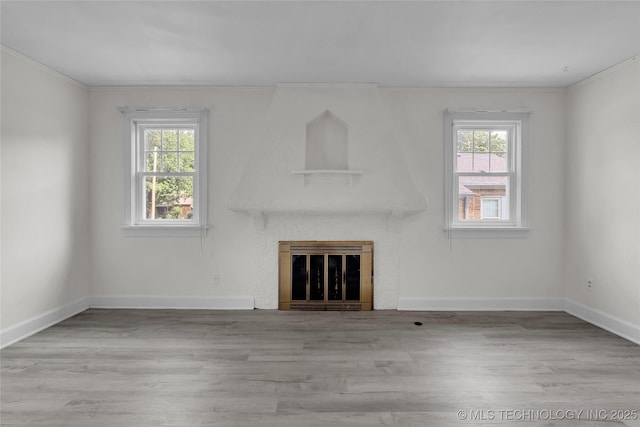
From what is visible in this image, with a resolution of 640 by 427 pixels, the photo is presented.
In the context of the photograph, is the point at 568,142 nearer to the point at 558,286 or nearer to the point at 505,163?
the point at 505,163

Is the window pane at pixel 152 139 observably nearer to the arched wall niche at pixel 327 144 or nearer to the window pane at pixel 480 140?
the arched wall niche at pixel 327 144

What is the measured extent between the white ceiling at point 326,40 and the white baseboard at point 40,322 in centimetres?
237

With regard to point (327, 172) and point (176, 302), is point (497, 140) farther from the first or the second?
point (176, 302)

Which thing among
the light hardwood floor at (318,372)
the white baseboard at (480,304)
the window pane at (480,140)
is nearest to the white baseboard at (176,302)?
the light hardwood floor at (318,372)

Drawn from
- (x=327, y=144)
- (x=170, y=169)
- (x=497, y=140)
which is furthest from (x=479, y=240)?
(x=170, y=169)

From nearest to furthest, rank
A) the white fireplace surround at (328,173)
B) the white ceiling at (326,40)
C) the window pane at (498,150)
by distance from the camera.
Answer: the white ceiling at (326,40) < the white fireplace surround at (328,173) < the window pane at (498,150)

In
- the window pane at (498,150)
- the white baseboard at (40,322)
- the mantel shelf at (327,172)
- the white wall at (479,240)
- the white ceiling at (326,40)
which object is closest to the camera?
the white ceiling at (326,40)

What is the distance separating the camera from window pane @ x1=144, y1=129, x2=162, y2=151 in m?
4.54

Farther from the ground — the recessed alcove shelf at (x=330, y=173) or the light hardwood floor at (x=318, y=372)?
the recessed alcove shelf at (x=330, y=173)

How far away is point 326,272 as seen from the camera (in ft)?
14.6

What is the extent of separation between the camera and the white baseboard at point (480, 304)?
4410 mm

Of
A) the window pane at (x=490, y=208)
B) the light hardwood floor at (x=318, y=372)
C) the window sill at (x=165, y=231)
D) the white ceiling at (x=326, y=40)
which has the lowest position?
the light hardwood floor at (x=318, y=372)

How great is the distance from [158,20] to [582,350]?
13.5 feet

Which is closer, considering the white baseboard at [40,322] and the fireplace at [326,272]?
the white baseboard at [40,322]
